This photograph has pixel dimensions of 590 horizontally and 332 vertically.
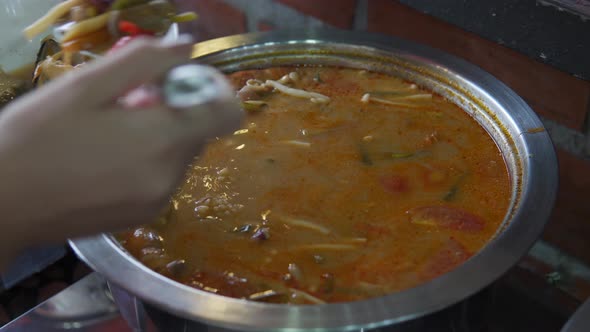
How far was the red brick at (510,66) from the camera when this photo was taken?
206cm

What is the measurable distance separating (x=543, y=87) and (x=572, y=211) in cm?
47

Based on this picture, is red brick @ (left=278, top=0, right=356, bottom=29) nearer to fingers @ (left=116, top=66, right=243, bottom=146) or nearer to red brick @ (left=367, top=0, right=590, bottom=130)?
red brick @ (left=367, top=0, right=590, bottom=130)

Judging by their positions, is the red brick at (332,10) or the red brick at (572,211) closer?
the red brick at (572,211)

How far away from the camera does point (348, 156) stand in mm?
1785

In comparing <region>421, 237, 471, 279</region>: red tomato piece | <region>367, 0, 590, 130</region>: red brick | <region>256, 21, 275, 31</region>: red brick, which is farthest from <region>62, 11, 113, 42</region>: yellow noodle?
<region>256, 21, 275, 31</region>: red brick

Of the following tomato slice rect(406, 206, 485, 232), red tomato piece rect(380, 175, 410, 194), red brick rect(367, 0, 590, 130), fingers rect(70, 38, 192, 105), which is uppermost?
fingers rect(70, 38, 192, 105)

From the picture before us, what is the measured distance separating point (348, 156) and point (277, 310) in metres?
0.69

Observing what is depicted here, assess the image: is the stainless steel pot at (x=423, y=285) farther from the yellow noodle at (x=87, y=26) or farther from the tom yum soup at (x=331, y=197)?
the yellow noodle at (x=87, y=26)

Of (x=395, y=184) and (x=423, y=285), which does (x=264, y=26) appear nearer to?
(x=395, y=184)

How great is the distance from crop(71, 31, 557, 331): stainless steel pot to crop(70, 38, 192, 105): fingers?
451mm

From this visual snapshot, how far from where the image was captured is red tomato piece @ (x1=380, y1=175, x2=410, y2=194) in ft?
5.46

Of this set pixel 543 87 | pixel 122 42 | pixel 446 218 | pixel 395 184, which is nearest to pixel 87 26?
pixel 122 42

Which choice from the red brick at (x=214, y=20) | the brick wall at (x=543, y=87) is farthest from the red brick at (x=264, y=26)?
the brick wall at (x=543, y=87)

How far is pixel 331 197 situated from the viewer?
1.66 m
